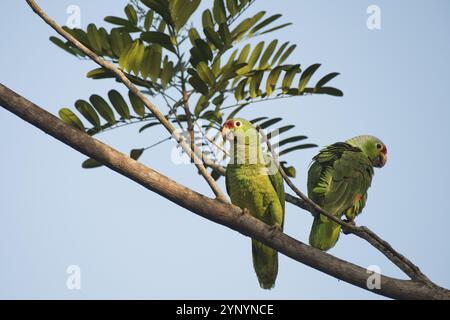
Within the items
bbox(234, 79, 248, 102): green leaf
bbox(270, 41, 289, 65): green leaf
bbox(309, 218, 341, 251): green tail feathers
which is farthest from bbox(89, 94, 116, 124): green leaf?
bbox(309, 218, 341, 251): green tail feathers

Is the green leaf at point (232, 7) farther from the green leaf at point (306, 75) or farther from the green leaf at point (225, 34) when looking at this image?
the green leaf at point (306, 75)

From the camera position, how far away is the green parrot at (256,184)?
14.6 feet

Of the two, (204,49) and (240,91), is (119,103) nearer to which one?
(204,49)

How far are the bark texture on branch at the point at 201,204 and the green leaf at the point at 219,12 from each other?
1535 mm

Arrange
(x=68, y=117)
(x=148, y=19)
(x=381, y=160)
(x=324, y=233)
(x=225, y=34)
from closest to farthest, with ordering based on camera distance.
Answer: (x=225, y=34) < (x=68, y=117) < (x=148, y=19) < (x=324, y=233) < (x=381, y=160)

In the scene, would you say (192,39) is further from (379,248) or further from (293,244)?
(379,248)

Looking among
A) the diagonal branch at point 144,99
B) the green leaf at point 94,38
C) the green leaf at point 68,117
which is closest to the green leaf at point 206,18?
the green leaf at point 94,38

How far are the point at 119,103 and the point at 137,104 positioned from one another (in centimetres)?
14

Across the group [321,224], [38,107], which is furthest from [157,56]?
[321,224]

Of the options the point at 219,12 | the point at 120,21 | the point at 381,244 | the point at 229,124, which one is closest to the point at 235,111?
the point at 229,124

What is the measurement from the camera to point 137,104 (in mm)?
4172

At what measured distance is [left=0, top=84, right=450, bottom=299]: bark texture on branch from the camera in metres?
3.23

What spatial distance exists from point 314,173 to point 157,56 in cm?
177

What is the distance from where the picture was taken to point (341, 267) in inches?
131
